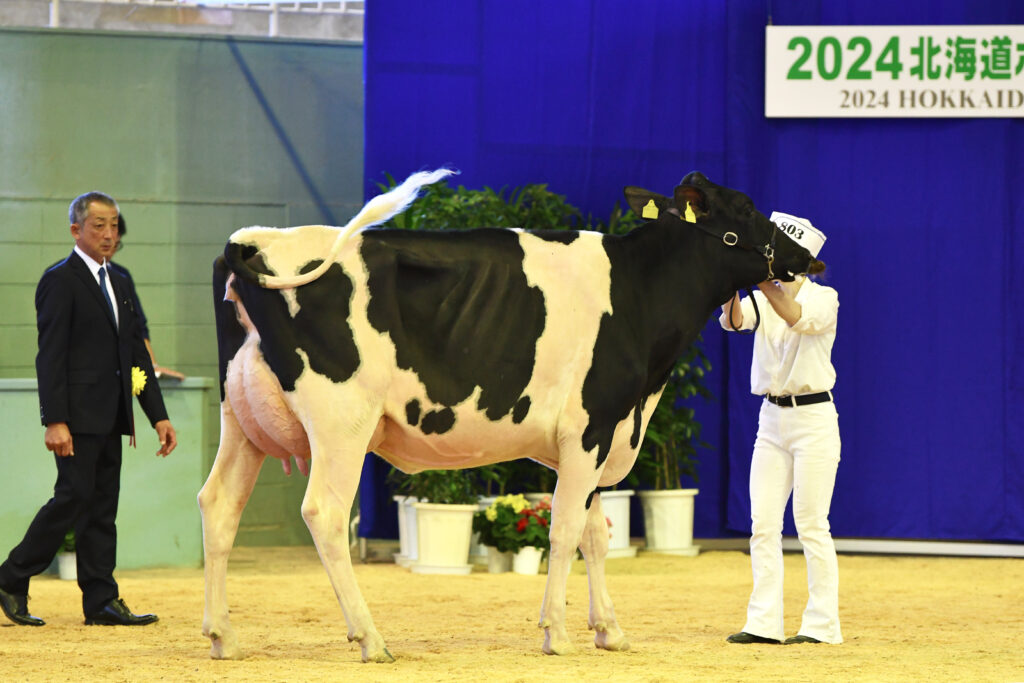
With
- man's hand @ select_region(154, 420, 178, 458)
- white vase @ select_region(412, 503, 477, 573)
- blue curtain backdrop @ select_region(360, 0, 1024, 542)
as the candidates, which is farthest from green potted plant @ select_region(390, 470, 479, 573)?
man's hand @ select_region(154, 420, 178, 458)

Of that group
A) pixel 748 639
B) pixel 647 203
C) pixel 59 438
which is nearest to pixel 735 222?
pixel 647 203

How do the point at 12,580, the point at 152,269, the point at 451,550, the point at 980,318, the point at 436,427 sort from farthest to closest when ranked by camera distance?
1. the point at 152,269
2. the point at 980,318
3. the point at 451,550
4. the point at 12,580
5. the point at 436,427

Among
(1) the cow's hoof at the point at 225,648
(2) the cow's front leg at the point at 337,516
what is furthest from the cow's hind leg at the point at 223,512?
(2) the cow's front leg at the point at 337,516

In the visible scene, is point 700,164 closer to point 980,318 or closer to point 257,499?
point 980,318

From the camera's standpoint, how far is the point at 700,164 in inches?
384

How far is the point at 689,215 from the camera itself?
5.08m

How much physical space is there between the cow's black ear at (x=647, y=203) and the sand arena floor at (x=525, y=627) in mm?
1776

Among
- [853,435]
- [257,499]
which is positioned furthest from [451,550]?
[853,435]

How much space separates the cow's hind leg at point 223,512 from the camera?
4.74 m

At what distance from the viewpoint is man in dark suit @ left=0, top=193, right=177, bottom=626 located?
5.90 m

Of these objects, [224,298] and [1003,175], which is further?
[1003,175]

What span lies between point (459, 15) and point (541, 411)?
5.60 m

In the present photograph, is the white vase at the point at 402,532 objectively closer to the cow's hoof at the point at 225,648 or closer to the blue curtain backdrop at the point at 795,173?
the blue curtain backdrop at the point at 795,173

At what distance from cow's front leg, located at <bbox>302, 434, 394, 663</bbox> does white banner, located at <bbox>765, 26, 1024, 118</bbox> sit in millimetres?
5989
